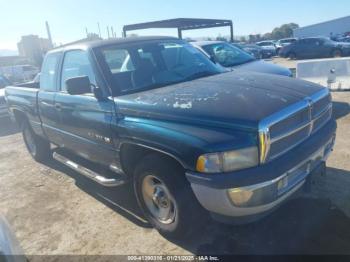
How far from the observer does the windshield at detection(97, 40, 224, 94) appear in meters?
3.93

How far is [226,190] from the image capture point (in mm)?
2680

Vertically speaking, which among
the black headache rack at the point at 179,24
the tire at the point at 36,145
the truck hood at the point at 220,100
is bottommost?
the tire at the point at 36,145

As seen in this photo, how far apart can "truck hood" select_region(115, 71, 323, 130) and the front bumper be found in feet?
1.52

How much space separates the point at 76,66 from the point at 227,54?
5.20 metres

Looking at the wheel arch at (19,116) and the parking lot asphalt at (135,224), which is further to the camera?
the wheel arch at (19,116)

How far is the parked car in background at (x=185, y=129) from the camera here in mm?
2734

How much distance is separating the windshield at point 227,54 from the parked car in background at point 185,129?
3.85 m

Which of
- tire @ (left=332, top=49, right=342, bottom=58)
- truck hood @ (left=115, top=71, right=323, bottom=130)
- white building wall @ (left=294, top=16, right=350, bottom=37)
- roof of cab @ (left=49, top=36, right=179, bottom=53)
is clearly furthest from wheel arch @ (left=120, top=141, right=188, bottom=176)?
white building wall @ (left=294, top=16, right=350, bottom=37)

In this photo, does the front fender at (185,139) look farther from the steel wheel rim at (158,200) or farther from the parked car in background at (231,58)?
the parked car in background at (231,58)

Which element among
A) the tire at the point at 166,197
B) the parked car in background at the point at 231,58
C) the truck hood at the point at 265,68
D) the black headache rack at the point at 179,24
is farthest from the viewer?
the black headache rack at the point at 179,24

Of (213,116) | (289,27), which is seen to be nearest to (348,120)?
(213,116)

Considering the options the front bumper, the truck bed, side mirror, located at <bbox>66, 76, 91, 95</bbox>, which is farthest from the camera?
the truck bed

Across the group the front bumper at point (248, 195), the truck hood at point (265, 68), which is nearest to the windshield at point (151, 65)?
the front bumper at point (248, 195)

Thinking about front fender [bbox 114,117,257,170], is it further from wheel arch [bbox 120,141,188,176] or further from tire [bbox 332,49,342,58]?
tire [bbox 332,49,342,58]
